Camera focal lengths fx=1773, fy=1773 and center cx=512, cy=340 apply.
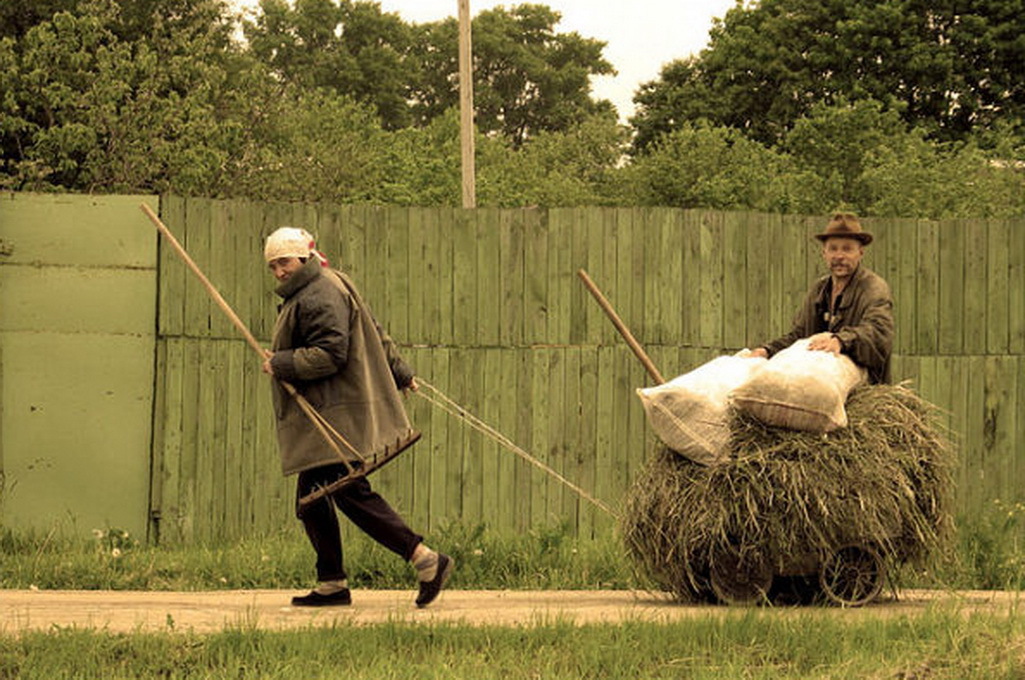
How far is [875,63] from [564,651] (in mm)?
34129

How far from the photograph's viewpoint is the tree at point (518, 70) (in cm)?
6150

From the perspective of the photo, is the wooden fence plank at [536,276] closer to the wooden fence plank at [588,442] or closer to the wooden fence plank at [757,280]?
the wooden fence plank at [588,442]

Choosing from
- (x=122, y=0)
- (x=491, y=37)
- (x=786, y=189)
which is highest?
(x=491, y=37)

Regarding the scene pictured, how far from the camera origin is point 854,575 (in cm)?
817

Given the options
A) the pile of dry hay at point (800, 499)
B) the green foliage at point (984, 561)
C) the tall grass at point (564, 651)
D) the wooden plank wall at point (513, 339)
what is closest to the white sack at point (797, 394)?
the pile of dry hay at point (800, 499)

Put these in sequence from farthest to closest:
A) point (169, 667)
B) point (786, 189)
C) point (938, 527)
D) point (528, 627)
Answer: point (786, 189) < point (938, 527) < point (528, 627) < point (169, 667)

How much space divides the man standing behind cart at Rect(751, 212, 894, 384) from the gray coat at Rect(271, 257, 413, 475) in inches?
72.9

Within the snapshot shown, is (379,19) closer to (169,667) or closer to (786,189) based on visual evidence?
(786,189)

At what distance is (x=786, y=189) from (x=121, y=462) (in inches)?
727

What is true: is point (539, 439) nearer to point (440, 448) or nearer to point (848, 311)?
point (440, 448)

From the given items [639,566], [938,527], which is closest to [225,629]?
[639,566]

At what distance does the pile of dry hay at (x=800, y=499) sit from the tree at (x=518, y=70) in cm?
5342

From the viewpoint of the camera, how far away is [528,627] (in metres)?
7.12

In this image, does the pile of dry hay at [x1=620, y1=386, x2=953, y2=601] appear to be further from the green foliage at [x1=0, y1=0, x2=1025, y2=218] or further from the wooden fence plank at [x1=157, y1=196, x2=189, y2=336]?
the green foliage at [x1=0, y1=0, x2=1025, y2=218]
